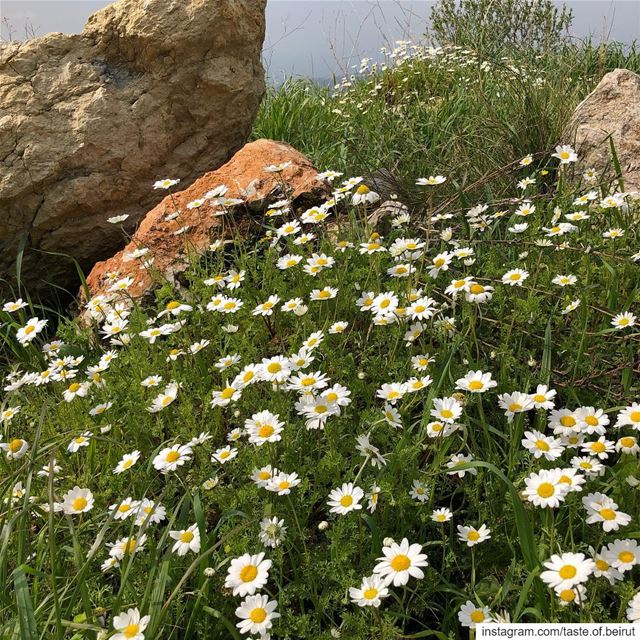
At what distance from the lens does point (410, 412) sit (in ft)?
8.46

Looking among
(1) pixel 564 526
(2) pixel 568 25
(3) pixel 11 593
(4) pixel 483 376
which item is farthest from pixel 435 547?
(2) pixel 568 25

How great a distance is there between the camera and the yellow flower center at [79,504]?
2.29 m

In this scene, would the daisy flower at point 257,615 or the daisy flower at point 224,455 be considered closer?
the daisy flower at point 257,615

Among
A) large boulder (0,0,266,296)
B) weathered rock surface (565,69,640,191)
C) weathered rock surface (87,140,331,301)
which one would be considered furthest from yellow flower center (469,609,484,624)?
large boulder (0,0,266,296)

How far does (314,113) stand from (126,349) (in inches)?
167

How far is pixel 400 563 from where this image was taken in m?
1.76

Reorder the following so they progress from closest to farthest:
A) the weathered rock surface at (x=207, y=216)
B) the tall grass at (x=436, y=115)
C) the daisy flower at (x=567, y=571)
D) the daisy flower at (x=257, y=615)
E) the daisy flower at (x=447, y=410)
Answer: the daisy flower at (x=567, y=571) → the daisy flower at (x=257, y=615) → the daisy flower at (x=447, y=410) → the weathered rock surface at (x=207, y=216) → the tall grass at (x=436, y=115)

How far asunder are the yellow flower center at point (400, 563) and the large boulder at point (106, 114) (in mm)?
3505

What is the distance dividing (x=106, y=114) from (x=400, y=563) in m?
3.73

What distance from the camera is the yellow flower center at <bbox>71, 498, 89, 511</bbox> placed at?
2.29 meters

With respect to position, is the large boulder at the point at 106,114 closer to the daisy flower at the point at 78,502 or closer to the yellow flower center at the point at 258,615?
the daisy flower at the point at 78,502

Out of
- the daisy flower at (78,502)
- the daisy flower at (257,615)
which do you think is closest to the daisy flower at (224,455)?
the daisy flower at (78,502)

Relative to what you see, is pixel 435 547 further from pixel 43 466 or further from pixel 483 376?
A: pixel 43 466

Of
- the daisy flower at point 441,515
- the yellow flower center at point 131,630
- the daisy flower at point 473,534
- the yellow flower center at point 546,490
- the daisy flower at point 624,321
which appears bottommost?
the daisy flower at point 473,534
